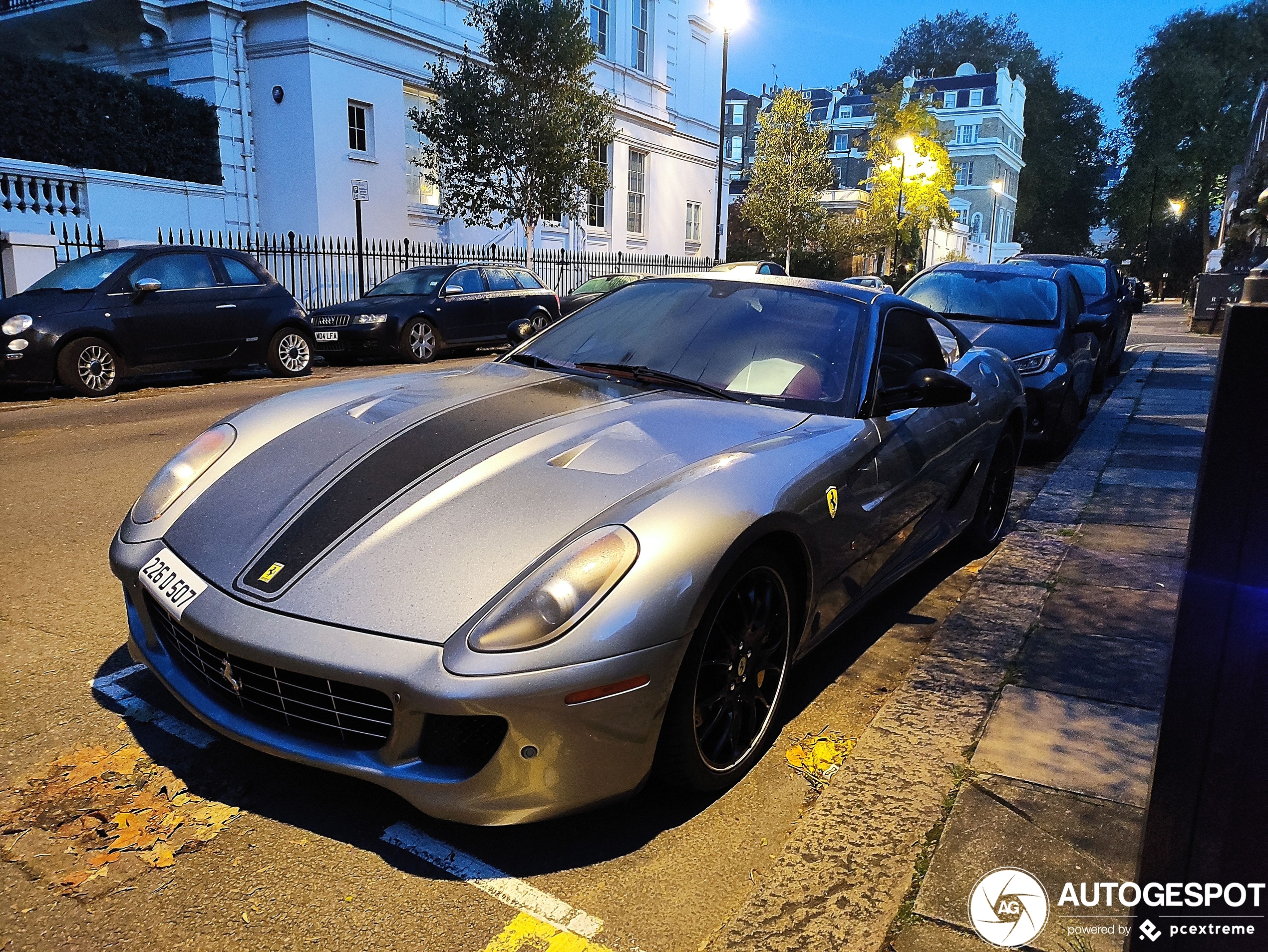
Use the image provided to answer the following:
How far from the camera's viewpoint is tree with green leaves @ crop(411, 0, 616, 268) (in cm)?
1975

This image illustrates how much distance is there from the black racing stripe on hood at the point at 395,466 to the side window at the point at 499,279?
12502 mm

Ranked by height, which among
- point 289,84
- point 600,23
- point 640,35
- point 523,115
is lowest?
point 523,115

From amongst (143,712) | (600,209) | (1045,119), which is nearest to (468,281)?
(143,712)

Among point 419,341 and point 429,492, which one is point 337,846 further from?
point 419,341

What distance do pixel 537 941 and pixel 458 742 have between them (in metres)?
0.47

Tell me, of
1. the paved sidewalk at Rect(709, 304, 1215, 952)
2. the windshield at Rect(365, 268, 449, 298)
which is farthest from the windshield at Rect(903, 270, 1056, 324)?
the windshield at Rect(365, 268, 449, 298)

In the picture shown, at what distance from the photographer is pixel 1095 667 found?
11.9ft

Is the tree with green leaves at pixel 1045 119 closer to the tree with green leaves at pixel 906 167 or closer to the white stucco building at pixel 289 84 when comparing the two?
the tree with green leaves at pixel 906 167

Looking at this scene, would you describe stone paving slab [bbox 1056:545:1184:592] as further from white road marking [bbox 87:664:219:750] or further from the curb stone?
white road marking [bbox 87:664:219:750]

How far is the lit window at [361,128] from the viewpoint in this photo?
20.8m

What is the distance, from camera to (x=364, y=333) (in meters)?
13.7

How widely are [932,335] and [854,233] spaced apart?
1480 inches

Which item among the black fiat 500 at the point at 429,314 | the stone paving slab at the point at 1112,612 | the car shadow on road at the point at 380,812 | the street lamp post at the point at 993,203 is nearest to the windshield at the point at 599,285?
the black fiat 500 at the point at 429,314

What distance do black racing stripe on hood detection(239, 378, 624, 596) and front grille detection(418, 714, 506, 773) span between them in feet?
1.86
